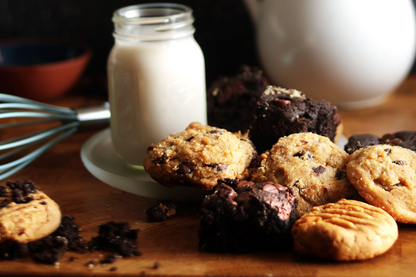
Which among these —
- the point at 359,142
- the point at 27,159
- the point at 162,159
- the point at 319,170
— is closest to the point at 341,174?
the point at 319,170

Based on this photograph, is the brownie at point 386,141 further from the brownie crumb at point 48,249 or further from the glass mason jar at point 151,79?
the brownie crumb at point 48,249

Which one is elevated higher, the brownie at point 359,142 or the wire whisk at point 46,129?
the brownie at point 359,142

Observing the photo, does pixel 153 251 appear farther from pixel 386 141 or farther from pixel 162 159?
pixel 386 141

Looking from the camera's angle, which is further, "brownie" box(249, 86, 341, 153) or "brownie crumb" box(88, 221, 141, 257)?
"brownie" box(249, 86, 341, 153)

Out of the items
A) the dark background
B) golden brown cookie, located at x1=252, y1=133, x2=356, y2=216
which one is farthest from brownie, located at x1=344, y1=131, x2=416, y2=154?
the dark background

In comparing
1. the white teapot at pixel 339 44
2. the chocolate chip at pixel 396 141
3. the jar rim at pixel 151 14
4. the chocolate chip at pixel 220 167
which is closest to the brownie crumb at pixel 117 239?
the chocolate chip at pixel 220 167

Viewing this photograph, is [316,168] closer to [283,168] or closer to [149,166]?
[283,168]

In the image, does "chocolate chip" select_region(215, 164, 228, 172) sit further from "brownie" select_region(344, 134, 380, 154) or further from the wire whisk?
the wire whisk
